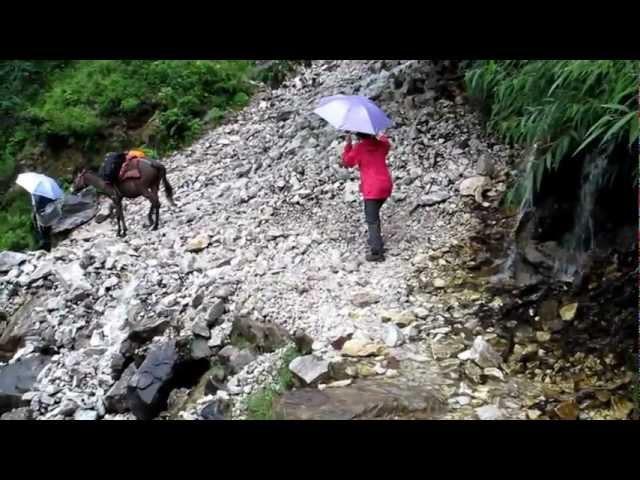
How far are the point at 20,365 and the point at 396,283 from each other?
4260 millimetres

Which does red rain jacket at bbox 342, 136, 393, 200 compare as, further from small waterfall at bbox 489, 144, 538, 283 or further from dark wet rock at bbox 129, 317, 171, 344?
dark wet rock at bbox 129, 317, 171, 344

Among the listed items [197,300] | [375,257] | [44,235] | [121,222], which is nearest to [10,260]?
[44,235]

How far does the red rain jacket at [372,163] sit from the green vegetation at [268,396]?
210cm

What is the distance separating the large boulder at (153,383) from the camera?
6.17m

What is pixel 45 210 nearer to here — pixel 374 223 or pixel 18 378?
pixel 18 378

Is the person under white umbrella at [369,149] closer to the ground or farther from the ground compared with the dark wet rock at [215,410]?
farther from the ground

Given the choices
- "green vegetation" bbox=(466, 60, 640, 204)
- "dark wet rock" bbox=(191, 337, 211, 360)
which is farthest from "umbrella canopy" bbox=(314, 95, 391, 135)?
"dark wet rock" bbox=(191, 337, 211, 360)

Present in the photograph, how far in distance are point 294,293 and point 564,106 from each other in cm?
293

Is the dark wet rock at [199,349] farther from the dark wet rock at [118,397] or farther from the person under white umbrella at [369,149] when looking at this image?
the person under white umbrella at [369,149]

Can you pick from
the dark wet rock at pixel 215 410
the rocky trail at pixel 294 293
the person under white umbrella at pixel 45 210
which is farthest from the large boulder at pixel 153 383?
the person under white umbrella at pixel 45 210

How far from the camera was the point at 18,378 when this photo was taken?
7379 millimetres

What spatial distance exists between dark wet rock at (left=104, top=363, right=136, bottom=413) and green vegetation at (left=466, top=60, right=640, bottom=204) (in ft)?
13.5

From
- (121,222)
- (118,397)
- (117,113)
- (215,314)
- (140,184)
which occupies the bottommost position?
(118,397)
